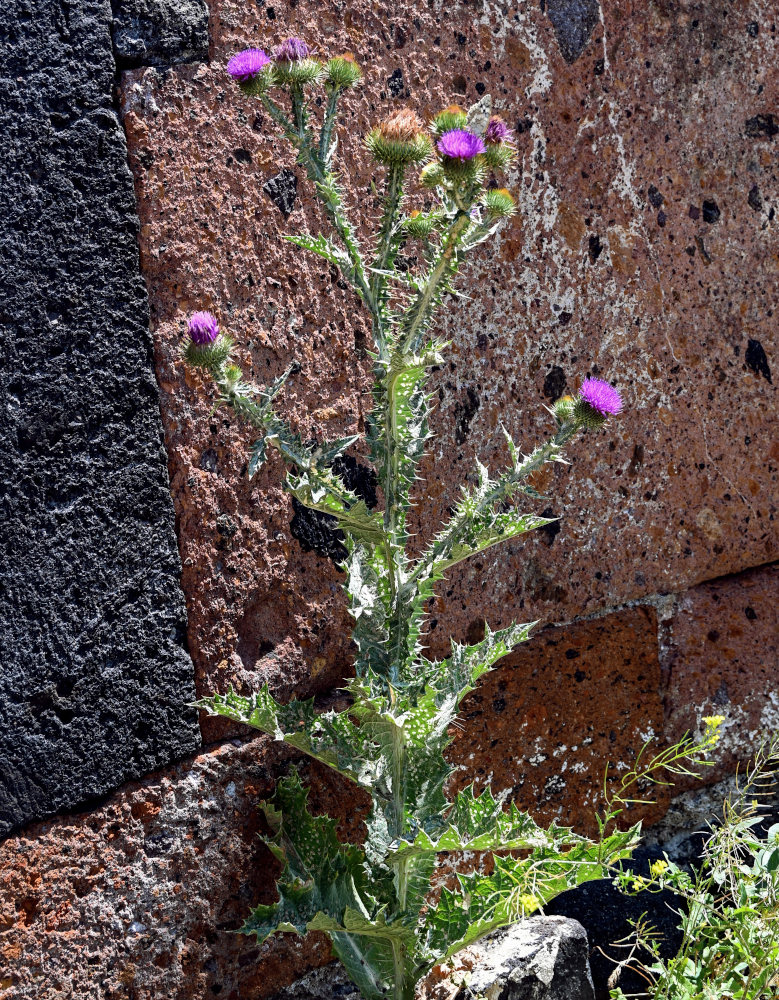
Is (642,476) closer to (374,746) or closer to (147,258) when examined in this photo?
(374,746)

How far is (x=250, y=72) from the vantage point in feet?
6.16

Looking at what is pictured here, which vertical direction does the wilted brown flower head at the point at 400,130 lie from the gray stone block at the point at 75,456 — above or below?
above

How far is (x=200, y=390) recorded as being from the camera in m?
2.20

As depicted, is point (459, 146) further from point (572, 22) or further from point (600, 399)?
point (572, 22)

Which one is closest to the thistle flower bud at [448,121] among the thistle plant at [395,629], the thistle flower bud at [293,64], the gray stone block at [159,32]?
the thistle plant at [395,629]

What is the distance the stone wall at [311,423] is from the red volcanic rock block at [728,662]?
12 mm

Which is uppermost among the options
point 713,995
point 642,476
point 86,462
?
point 86,462

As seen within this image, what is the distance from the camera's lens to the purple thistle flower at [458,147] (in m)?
1.74

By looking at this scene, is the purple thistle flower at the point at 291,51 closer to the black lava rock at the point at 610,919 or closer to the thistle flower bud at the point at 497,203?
the thistle flower bud at the point at 497,203

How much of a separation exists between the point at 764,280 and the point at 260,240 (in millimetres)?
1613

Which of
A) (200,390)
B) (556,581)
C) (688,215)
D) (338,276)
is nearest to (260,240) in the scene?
(338,276)

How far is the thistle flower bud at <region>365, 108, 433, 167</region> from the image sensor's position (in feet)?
5.99

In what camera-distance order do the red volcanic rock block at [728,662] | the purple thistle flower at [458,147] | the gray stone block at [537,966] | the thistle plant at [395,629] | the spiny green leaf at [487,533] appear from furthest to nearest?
the red volcanic rock block at [728,662] → the gray stone block at [537,966] → the spiny green leaf at [487,533] → the thistle plant at [395,629] → the purple thistle flower at [458,147]

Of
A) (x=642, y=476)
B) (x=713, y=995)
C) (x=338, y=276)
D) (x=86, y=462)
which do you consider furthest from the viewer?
(x=642, y=476)
